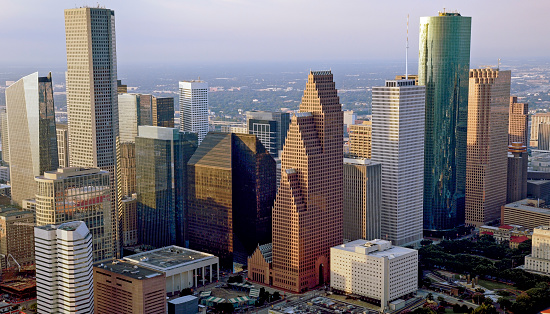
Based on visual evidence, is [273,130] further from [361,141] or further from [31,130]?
[31,130]

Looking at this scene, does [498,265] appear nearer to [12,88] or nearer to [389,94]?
[389,94]

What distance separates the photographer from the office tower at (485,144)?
174 m

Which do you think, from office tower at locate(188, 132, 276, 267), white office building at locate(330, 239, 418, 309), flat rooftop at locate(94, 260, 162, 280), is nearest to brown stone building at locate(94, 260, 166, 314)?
flat rooftop at locate(94, 260, 162, 280)

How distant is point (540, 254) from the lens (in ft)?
449

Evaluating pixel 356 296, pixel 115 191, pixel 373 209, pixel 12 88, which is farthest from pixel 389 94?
pixel 12 88

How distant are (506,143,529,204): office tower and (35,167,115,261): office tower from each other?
106509mm

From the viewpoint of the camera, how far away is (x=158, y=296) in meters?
108

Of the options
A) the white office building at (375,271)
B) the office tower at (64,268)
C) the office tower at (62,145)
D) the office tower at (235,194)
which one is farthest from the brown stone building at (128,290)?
the office tower at (62,145)

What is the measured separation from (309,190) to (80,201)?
3867 centimetres

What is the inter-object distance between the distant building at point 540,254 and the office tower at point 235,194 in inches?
1978

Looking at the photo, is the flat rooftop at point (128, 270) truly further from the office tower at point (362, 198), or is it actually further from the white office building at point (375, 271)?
the office tower at point (362, 198)

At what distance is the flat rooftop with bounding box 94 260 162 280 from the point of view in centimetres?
10800

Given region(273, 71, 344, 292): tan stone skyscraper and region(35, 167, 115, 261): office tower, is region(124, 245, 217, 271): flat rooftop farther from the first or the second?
region(273, 71, 344, 292): tan stone skyscraper

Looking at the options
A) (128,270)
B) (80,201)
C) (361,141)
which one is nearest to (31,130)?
(80,201)
